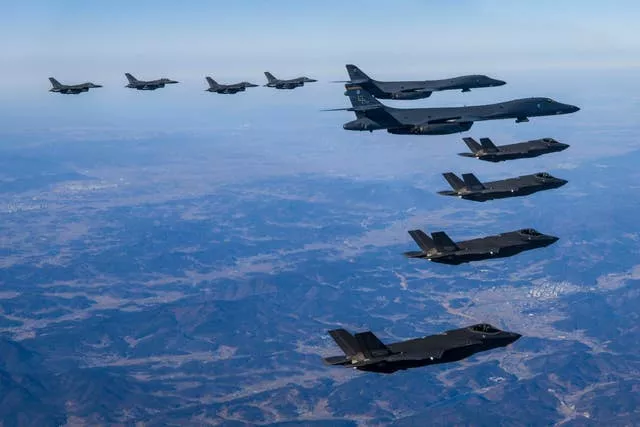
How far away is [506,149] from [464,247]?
21474 millimetres

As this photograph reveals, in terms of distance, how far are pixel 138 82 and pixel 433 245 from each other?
8091cm

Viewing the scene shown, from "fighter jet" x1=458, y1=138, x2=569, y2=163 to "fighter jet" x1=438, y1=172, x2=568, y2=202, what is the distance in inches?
145

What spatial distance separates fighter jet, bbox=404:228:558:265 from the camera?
92438 mm

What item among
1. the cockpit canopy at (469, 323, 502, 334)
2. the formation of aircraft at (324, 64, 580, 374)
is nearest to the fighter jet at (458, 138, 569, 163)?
the formation of aircraft at (324, 64, 580, 374)

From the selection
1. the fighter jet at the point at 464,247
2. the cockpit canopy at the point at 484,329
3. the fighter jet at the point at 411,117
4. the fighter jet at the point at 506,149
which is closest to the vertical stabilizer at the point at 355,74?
the fighter jet at the point at 411,117

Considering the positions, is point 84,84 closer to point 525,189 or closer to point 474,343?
point 525,189

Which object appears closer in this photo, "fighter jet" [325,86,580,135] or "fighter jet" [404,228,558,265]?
"fighter jet" [404,228,558,265]

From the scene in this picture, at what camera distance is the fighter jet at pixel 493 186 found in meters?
101

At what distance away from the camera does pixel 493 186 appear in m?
104

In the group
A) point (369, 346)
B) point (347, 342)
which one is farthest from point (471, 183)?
point (347, 342)

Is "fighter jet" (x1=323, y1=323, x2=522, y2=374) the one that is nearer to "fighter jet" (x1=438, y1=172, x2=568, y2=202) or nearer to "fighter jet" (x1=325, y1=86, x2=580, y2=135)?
"fighter jet" (x1=438, y1=172, x2=568, y2=202)

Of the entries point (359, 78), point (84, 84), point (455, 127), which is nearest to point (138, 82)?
point (84, 84)

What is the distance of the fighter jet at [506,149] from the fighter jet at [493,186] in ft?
12.1

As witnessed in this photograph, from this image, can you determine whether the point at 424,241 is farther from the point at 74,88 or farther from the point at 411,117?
the point at 74,88
